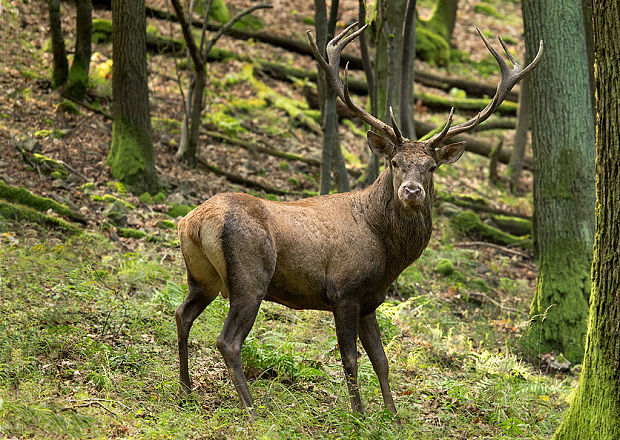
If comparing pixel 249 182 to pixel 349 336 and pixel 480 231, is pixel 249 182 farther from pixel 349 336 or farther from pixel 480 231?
pixel 349 336

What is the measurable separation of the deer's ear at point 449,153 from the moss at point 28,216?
5.04 metres

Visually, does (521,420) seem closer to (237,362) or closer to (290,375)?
(290,375)

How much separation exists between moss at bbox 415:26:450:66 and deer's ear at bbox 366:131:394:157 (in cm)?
1500

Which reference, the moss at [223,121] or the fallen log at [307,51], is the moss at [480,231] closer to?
the moss at [223,121]

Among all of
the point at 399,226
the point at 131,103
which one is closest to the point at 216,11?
the point at 131,103

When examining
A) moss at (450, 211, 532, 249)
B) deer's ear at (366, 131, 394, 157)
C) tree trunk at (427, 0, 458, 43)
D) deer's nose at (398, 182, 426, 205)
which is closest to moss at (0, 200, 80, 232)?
deer's ear at (366, 131, 394, 157)

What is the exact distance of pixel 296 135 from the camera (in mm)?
15352

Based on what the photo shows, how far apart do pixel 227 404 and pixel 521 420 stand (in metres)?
2.90

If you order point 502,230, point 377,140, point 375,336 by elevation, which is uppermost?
point 377,140

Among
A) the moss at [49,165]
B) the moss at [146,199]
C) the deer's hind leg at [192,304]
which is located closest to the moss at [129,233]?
the moss at [146,199]

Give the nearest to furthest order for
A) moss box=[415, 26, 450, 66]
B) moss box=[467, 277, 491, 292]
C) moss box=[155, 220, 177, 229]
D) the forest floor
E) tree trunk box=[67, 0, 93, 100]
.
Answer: the forest floor < moss box=[155, 220, 177, 229] < moss box=[467, 277, 491, 292] < tree trunk box=[67, 0, 93, 100] < moss box=[415, 26, 450, 66]

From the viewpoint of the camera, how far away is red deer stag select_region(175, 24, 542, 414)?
5.95m

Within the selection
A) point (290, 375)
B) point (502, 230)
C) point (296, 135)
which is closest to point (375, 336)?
point (290, 375)

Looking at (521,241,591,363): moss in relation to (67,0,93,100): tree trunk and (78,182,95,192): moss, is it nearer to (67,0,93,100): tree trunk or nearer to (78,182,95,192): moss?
(78,182,95,192): moss
